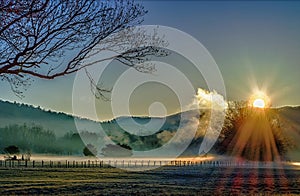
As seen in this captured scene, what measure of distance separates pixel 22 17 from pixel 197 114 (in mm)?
105712

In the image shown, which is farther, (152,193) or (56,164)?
(56,164)

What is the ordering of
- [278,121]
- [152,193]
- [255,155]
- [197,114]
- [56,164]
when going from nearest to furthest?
[152,193]
[56,164]
[255,155]
[278,121]
[197,114]

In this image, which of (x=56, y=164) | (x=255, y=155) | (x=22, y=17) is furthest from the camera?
(x=255, y=155)

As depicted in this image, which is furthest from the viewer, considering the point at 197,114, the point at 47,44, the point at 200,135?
the point at 197,114

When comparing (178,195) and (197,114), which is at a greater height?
(197,114)

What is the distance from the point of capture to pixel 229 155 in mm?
82938

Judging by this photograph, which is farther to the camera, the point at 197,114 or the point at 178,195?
the point at 197,114

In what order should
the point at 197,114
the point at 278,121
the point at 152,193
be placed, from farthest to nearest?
the point at 197,114 < the point at 278,121 < the point at 152,193

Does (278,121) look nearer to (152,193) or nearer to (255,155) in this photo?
(255,155)

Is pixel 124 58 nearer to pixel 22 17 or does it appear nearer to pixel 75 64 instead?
pixel 75 64

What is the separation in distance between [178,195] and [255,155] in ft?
174

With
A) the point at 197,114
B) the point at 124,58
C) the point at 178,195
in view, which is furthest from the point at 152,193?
the point at 197,114

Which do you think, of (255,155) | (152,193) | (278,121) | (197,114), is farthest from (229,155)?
(152,193)

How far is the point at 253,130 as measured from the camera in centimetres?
8131
